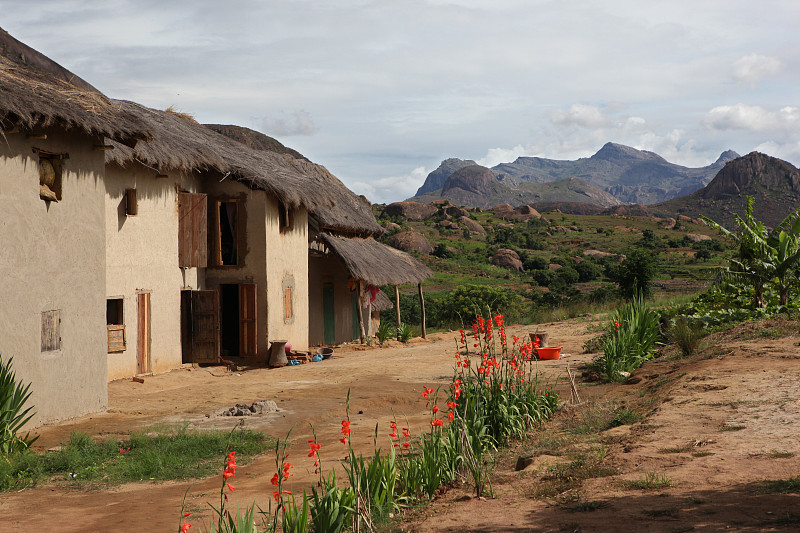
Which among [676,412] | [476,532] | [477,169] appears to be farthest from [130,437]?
[477,169]

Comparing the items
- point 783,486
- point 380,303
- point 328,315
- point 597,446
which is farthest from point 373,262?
point 783,486

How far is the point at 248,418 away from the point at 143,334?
494 centimetres

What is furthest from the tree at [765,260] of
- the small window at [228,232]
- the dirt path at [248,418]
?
the small window at [228,232]

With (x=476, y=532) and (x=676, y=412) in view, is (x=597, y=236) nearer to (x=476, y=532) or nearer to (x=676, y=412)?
(x=676, y=412)

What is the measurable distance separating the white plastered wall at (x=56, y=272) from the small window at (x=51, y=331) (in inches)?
2.4

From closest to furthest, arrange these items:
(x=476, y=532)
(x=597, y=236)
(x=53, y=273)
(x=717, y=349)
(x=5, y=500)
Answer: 1. (x=476, y=532)
2. (x=5, y=500)
3. (x=53, y=273)
4. (x=717, y=349)
5. (x=597, y=236)

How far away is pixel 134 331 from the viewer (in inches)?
516

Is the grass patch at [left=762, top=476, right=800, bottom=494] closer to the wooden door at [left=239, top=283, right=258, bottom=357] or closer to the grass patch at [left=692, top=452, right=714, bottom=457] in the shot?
the grass patch at [left=692, top=452, right=714, bottom=457]

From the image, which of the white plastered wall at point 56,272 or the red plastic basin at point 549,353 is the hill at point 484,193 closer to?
the red plastic basin at point 549,353

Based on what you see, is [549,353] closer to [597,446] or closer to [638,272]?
[597,446]

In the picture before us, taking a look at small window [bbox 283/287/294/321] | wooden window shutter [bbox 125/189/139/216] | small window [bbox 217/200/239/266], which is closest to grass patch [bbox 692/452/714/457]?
wooden window shutter [bbox 125/189/139/216]

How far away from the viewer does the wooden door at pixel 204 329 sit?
15023 millimetres

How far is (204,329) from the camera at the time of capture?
15.0 metres

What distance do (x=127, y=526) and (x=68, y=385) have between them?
4.89 m
